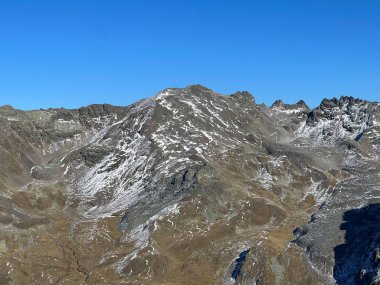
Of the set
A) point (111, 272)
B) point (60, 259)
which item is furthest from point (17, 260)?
point (111, 272)

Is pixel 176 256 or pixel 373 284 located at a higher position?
pixel 176 256

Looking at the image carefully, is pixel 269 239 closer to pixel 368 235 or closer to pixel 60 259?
pixel 368 235

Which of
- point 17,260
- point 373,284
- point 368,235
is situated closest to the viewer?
point 373,284

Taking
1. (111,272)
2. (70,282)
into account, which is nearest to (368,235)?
(111,272)

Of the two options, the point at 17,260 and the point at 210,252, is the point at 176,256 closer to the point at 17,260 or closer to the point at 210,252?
the point at 210,252

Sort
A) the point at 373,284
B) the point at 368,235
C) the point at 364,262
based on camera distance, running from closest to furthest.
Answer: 1. the point at 373,284
2. the point at 364,262
3. the point at 368,235

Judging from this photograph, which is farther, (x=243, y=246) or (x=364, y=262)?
(x=243, y=246)
